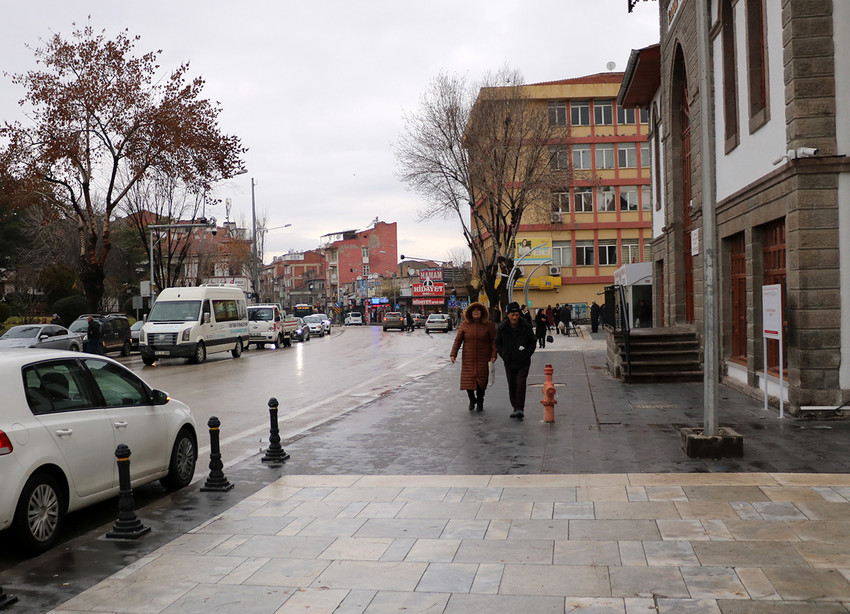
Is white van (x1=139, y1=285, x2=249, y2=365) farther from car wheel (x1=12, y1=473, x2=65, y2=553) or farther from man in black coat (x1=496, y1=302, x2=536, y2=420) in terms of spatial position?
car wheel (x1=12, y1=473, x2=65, y2=553)

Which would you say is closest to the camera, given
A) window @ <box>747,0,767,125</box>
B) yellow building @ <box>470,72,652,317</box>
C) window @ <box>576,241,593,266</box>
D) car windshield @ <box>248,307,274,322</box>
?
window @ <box>747,0,767,125</box>

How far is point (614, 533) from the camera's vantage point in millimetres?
6336

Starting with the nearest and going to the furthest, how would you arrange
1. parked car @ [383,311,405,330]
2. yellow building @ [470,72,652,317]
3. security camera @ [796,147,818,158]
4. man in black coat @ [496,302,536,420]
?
security camera @ [796,147,818,158] → man in black coat @ [496,302,536,420] → yellow building @ [470,72,652,317] → parked car @ [383,311,405,330]

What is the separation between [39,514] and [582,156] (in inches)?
2328

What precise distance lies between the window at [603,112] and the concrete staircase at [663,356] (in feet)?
149

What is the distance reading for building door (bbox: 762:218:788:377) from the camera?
13.4 m

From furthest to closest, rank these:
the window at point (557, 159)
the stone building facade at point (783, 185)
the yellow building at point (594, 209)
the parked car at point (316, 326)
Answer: the yellow building at point (594, 209), the parked car at point (316, 326), the window at point (557, 159), the stone building facade at point (783, 185)

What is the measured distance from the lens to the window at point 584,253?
204 feet

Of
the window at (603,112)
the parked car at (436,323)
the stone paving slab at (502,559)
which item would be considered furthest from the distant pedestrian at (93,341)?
the window at (603,112)

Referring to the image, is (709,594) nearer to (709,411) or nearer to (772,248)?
(709,411)

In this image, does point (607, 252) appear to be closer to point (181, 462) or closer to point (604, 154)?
point (604, 154)

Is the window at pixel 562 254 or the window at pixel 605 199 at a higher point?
the window at pixel 605 199

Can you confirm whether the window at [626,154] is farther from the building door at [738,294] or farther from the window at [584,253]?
the building door at [738,294]

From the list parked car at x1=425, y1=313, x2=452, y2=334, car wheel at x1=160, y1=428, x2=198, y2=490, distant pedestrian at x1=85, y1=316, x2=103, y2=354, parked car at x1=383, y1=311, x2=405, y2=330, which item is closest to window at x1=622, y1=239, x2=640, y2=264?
parked car at x1=425, y1=313, x2=452, y2=334
